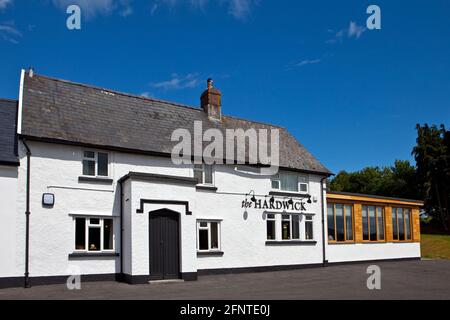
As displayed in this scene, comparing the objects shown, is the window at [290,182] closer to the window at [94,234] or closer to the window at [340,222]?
the window at [340,222]

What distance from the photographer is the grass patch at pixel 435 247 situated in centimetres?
3553

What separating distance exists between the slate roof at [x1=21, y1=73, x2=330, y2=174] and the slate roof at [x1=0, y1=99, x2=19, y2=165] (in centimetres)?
73

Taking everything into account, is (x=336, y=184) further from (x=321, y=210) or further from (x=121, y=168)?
(x=121, y=168)

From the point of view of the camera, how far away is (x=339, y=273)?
22406mm

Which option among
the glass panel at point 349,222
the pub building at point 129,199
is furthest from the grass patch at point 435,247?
the pub building at point 129,199

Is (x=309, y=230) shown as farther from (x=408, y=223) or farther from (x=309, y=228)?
(x=408, y=223)

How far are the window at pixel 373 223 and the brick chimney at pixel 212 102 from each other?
11.0m

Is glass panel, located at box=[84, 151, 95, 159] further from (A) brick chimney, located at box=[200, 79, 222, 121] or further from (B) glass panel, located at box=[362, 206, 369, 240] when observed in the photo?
(B) glass panel, located at box=[362, 206, 369, 240]

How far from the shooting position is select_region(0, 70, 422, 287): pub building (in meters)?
18.0

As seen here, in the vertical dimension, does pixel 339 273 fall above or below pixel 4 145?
below

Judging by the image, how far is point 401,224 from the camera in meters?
31.7

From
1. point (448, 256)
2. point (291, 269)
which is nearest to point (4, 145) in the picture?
point (291, 269)

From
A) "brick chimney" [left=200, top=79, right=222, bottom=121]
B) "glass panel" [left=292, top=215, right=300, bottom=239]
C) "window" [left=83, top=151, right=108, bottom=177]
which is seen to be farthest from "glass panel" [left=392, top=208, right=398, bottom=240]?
"window" [left=83, top=151, right=108, bottom=177]
